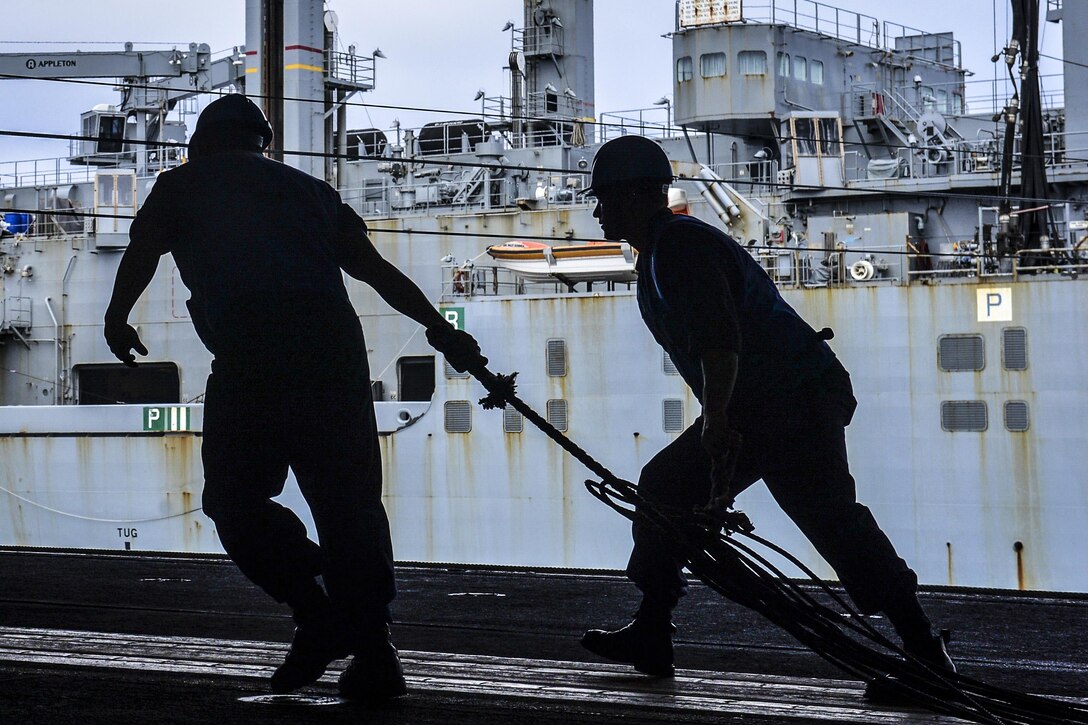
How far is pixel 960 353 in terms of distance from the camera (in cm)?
1419

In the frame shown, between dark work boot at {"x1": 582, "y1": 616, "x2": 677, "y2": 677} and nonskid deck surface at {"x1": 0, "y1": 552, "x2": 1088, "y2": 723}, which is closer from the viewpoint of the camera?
nonskid deck surface at {"x1": 0, "y1": 552, "x2": 1088, "y2": 723}

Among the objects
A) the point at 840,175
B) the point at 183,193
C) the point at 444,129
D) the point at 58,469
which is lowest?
the point at 58,469

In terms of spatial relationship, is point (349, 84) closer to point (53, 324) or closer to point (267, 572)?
point (53, 324)

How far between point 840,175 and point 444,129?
6540 millimetres

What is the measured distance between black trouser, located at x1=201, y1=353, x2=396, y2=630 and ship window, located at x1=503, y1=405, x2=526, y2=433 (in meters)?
12.1

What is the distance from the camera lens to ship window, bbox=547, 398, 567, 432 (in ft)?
50.4

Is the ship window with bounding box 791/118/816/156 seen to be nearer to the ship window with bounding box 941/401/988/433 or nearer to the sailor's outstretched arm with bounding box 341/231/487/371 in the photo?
A: the ship window with bounding box 941/401/988/433

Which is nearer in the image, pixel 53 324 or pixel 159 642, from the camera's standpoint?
pixel 159 642

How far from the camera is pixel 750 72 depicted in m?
20.5

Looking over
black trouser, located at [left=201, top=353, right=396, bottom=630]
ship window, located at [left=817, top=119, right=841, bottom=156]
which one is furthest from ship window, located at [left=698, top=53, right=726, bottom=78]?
black trouser, located at [left=201, top=353, right=396, bottom=630]

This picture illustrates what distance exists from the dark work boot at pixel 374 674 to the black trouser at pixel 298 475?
0.06 m

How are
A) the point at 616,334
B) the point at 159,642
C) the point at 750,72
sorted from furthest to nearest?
the point at 750,72
the point at 616,334
the point at 159,642

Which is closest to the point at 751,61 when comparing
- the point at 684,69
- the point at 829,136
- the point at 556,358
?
the point at 684,69

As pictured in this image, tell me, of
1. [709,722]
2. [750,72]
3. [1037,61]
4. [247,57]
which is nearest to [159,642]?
[709,722]
